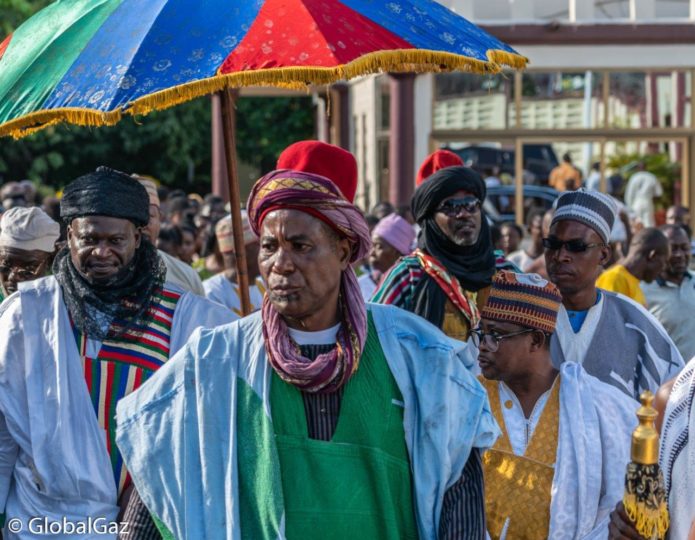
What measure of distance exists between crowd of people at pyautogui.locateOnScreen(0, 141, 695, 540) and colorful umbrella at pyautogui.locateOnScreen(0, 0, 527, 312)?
1.73 feet

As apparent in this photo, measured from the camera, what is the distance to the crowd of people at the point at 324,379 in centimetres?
355

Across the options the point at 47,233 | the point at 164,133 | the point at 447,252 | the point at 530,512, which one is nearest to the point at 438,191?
the point at 447,252

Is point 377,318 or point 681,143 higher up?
point 681,143

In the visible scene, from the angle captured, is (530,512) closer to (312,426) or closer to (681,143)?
(312,426)

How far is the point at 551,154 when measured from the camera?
68.1 feet

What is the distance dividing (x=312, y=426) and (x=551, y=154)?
17.6m

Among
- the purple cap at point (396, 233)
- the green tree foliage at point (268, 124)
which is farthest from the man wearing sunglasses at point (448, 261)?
the green tree foliage at point (268, 124)

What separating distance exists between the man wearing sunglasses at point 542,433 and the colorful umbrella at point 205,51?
0.94 m

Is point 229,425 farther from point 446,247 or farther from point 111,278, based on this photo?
point 446,247

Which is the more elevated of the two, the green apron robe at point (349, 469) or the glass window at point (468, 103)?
the glass window at point (468, 103)

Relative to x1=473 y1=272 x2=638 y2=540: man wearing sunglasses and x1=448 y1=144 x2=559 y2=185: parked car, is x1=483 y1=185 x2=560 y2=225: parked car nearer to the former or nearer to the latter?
x1=448 y1=144 x2=559 y2=185: parked car

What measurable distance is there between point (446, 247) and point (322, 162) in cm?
A: 287

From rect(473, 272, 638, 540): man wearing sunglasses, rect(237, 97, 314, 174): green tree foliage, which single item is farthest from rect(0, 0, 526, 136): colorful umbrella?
rect(237, 97, 314, 174): green tree foliage
